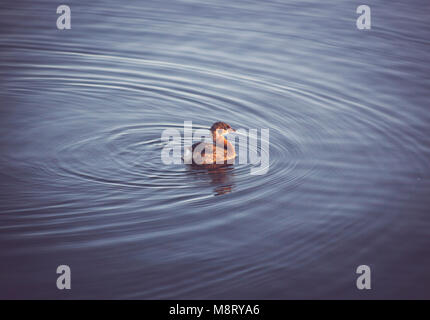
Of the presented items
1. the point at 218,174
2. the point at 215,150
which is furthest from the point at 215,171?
the point at 215,150

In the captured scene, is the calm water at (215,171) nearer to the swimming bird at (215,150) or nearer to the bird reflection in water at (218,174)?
the bird reflection in water at (218,174)

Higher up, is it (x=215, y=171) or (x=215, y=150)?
(x=215, y=150)

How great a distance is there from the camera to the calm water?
842cm

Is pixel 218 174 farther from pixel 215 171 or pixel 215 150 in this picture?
pixel 215 150

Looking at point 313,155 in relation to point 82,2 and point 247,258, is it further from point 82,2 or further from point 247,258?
point 82,2

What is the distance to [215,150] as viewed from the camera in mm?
10961

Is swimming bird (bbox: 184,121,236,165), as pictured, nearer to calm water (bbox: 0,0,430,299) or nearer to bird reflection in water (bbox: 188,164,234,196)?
bird reflection in water (bbox: 188,164,234,196)

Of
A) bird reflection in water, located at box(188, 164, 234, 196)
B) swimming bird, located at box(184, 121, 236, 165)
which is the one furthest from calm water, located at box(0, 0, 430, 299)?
swimming bird, located at box(184, 121, 236, 165)

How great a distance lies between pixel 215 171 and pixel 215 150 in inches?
15.2

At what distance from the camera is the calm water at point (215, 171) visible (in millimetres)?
8422

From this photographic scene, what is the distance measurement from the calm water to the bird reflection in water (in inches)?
2.2

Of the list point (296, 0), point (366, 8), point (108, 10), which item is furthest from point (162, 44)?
point (366, 8)

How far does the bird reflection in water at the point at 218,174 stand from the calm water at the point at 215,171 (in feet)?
0.18

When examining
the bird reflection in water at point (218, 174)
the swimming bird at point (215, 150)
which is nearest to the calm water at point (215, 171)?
the bird reflection in water at point (218, 174)
